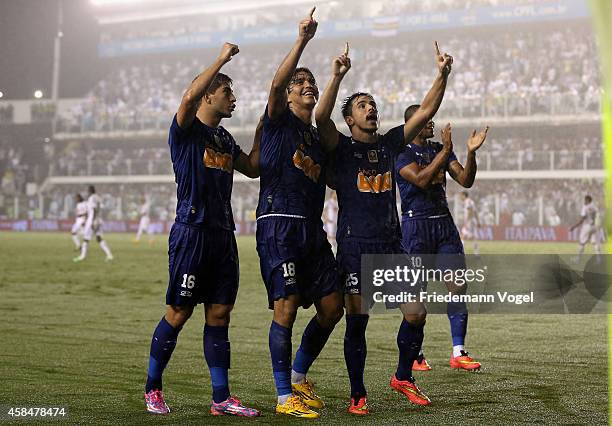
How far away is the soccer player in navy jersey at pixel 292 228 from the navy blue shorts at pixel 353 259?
0.14 m

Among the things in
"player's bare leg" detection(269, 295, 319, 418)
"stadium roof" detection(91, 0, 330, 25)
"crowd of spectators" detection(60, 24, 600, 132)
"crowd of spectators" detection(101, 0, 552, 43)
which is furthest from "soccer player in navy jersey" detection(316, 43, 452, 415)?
"stadium roof" detection(91, 0, 330, 25)

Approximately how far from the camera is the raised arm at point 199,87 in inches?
219

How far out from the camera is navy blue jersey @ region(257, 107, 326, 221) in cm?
599

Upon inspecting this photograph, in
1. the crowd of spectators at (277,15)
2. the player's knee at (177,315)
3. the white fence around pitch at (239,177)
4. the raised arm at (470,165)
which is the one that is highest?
the crowd of spectators at (277,15)

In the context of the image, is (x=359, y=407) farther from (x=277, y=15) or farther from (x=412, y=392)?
(x=277, y=15)

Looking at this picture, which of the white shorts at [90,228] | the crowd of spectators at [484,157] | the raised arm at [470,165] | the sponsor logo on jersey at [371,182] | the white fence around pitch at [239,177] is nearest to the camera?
the sponsor logo on jersey at [371,182]

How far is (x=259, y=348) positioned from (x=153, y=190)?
4087cm

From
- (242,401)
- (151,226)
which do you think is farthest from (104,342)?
(151,226)

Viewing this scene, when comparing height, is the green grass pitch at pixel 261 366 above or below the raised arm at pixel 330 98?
below

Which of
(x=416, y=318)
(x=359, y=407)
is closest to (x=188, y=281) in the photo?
(x=359, y=407)

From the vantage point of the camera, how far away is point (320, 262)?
6.04m

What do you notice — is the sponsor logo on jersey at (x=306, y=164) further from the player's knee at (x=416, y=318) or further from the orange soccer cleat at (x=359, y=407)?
the orange soccer cleat at (x=359, y=407)

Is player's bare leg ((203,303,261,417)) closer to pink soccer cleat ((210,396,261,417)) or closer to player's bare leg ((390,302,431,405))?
pink soccer cleat ((210,396,261,417))

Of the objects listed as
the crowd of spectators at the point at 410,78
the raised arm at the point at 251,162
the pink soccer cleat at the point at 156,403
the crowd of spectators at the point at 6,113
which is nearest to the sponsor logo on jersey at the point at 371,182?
the raised arm at the point at 251,162
